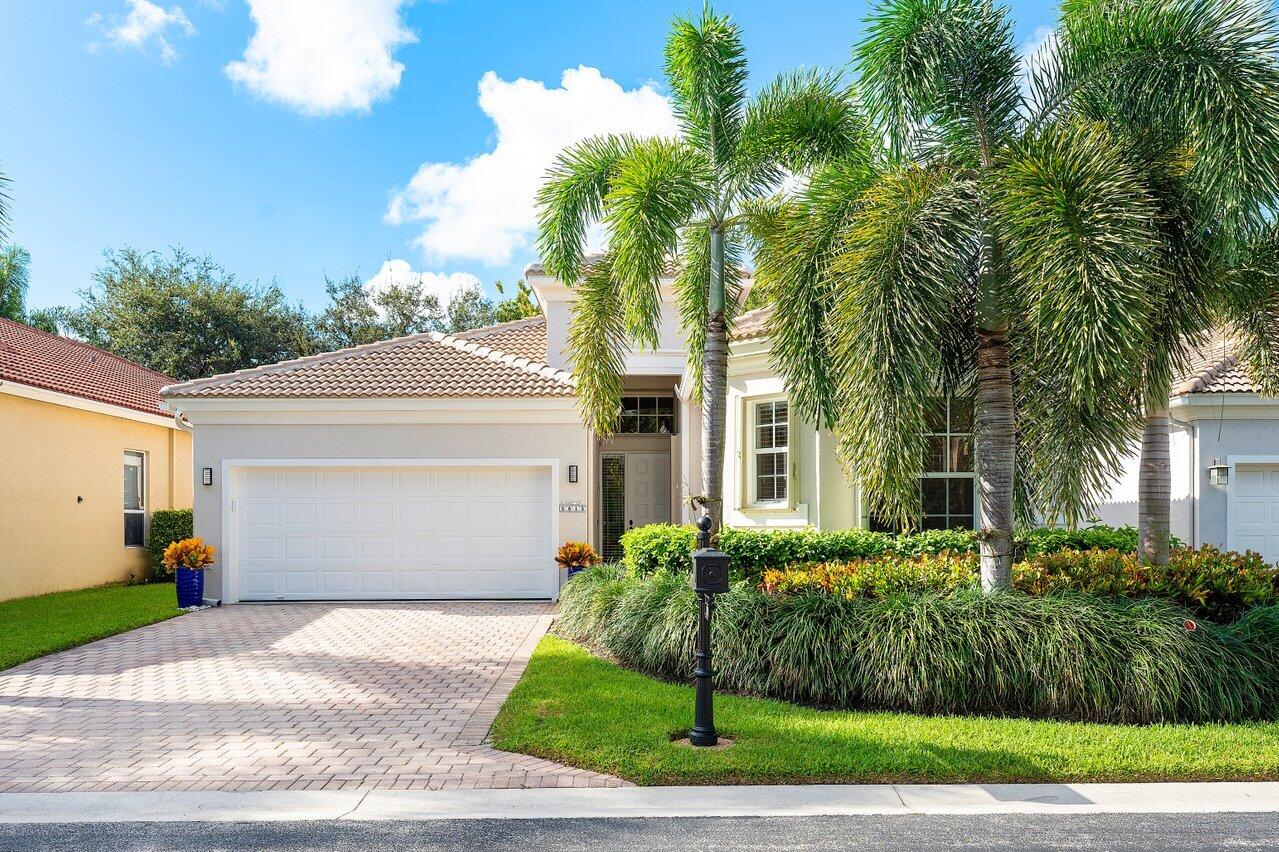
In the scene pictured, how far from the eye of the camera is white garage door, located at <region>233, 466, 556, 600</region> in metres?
13.2

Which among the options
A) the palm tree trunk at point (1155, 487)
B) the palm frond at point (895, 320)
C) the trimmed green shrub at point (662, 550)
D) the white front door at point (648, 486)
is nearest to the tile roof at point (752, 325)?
the trimmed green shrub at point (662, 550)

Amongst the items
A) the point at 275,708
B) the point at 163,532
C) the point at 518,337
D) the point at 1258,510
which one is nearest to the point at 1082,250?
the point at 275,708

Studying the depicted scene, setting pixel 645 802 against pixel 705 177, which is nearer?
pixel 645 802

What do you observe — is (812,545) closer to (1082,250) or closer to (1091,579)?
(1091,579)

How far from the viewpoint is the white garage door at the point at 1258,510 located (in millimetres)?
12297

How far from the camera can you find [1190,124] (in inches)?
251

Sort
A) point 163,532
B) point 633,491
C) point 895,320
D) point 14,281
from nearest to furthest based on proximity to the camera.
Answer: point 895,320
point 633,491
point 163,532
point 14,281

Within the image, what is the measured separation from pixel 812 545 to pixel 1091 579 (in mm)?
3029

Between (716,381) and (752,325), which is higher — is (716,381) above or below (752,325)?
below

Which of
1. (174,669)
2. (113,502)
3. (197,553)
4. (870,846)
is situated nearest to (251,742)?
(174,669)

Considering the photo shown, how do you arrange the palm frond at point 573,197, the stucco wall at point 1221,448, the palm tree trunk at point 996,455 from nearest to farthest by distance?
the palm tree trunk at point 996,455, the palm frond at point 573,197, the stucco wall at point 1221,448

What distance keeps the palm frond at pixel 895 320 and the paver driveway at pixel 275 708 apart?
3.16 metres

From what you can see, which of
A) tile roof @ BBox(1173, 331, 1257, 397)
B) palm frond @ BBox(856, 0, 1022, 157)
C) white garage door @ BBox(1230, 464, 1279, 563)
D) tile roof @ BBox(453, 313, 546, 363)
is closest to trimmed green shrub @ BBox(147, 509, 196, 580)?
tile roof @ BBox(453, 313, 546, 363)

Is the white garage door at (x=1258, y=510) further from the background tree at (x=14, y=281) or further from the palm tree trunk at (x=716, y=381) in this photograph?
the background tree at (x=14, y=281)
